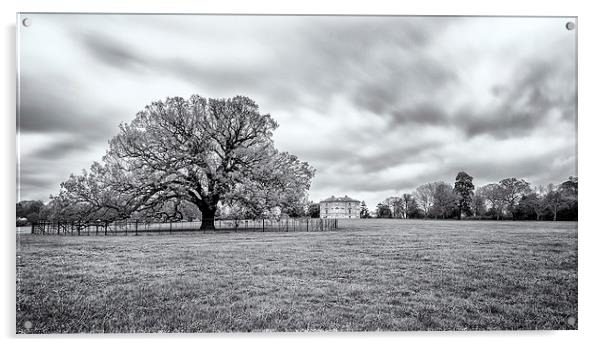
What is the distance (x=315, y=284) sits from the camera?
336 cm

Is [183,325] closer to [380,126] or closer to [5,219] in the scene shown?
[5,219]

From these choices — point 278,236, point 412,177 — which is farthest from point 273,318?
point 412,177

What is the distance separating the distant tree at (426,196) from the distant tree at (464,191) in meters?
0.24

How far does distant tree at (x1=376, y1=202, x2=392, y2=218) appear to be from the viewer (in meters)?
3.90

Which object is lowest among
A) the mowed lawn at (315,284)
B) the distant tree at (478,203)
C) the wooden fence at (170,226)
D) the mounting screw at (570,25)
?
the mowed lawn at (315,284)

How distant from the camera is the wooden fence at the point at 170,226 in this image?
383cm

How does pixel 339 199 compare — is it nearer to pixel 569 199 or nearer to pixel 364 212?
pixel 364 212

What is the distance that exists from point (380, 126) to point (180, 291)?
8.64 feet

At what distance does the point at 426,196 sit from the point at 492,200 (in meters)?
0.70

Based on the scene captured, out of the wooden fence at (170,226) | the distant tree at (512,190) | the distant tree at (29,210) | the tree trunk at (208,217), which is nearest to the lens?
the distant tree at (29,210)

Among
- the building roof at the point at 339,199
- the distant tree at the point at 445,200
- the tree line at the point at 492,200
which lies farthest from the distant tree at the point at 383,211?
the distant tree at the point at 445,200

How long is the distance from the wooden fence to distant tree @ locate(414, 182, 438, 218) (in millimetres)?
992

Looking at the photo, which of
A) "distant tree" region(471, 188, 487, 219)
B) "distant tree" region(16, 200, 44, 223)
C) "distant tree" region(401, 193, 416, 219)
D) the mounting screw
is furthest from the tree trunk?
the mounting screw

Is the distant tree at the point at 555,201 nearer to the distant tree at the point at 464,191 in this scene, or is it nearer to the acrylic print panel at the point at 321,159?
the acrylic print panel at the point at 321,159
